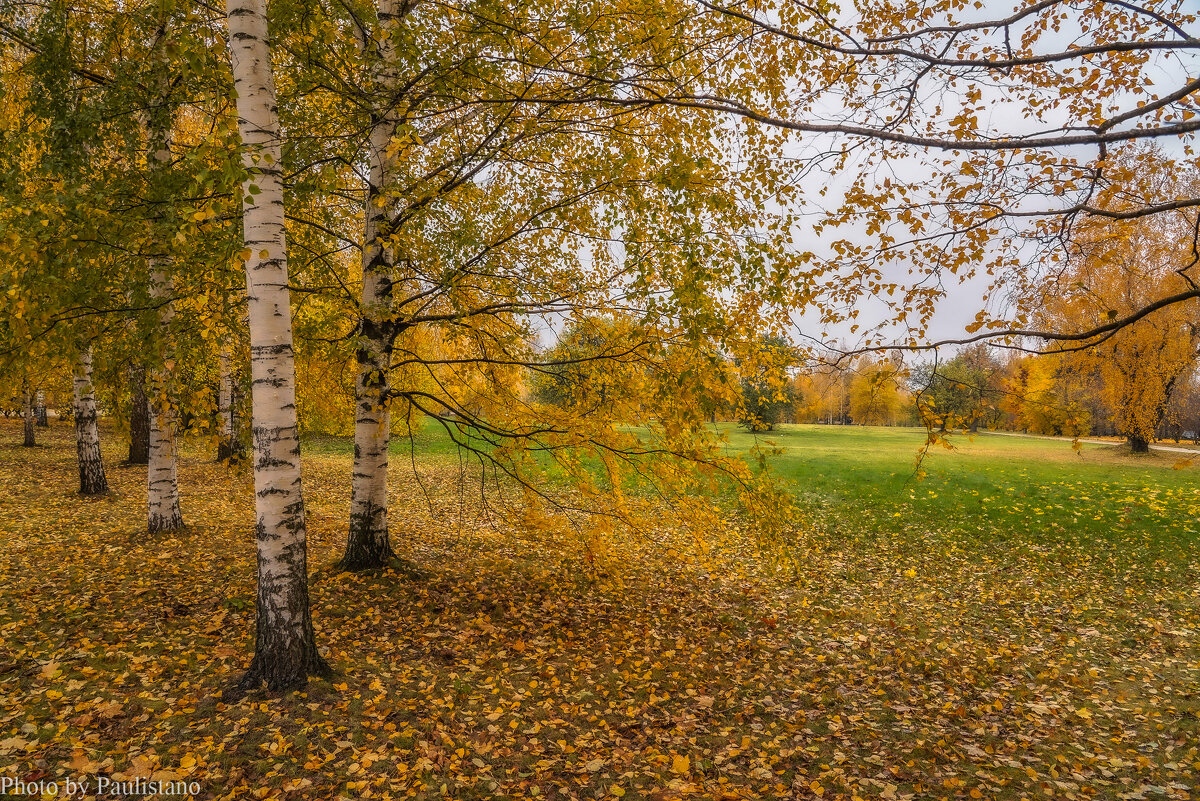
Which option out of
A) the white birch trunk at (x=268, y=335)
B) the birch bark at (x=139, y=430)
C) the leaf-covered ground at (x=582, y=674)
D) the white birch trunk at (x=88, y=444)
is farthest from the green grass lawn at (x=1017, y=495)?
the birch bark at (x=139, y=430)

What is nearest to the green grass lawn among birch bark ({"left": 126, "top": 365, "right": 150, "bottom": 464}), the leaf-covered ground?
the leaf-covered ground

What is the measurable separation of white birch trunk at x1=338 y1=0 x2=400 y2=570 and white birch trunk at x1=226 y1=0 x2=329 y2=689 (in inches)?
56.0

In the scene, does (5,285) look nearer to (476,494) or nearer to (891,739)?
(891,739)

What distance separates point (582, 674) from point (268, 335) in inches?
169

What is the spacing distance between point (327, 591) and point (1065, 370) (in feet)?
79.7

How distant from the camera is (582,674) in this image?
220 inches

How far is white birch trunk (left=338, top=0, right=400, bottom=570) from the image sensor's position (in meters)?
5.80

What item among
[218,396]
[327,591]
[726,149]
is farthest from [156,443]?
[726,149]

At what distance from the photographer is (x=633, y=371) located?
6.26m

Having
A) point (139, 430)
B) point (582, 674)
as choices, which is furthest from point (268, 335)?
point (139, 430)

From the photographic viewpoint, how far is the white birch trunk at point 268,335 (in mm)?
3840

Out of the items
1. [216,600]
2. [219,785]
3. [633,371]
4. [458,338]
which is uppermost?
[458,338]

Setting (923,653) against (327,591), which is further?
(923,653)

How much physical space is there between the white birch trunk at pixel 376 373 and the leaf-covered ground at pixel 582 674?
1.71ft
